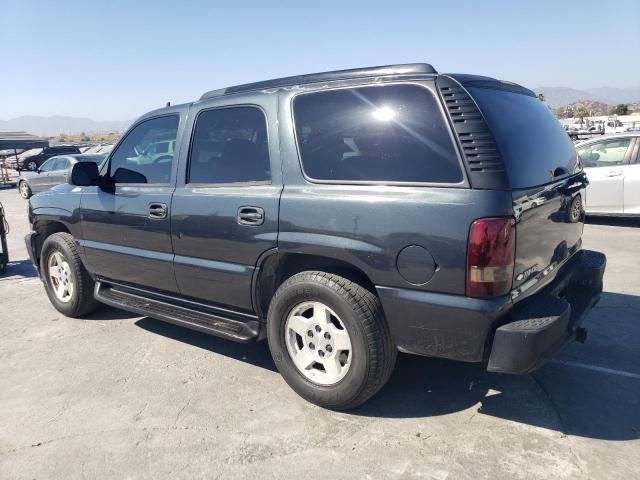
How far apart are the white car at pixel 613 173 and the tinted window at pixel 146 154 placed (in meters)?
7.40

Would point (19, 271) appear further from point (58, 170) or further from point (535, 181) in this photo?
point (58, 170)

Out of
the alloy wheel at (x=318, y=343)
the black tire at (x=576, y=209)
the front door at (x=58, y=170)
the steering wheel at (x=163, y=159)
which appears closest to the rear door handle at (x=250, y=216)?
the alloy wheel at (x=318, y=343)

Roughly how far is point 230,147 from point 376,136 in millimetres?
1203

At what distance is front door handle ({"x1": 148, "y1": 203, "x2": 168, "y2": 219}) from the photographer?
3.88 meters

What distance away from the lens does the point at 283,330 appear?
3.31m

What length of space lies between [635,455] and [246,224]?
8.23 feet

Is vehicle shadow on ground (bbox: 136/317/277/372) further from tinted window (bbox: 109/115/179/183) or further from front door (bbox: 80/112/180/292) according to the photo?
tinted window (bbox: 109/115/179/183)

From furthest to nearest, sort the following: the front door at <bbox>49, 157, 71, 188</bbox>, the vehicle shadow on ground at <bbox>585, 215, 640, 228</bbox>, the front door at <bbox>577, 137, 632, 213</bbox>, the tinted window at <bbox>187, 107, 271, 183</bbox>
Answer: the front door at <bbox>49, 157, 71, 188</bbox> < the vehicle shadow on ground at <bbox>585, 215, 640, 228</bbox> < the front door at <bbox>577, 137, 632, 213</bbox> < the tinted window at <bbox>187, 107, 271, 183</bbox>

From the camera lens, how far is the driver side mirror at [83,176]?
435 cm

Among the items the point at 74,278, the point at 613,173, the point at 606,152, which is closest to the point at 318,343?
the point at 74,278

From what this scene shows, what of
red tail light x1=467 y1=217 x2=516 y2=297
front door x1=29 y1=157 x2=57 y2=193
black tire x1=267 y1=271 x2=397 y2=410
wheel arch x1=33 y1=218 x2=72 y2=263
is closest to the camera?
red tail light x1=467 y1=217 x2=516 y2=297

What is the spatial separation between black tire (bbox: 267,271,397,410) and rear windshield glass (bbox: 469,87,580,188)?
1.04 metres

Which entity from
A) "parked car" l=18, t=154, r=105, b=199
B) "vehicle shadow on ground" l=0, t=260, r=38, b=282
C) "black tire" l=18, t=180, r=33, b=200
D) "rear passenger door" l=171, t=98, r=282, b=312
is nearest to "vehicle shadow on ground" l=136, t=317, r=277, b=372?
"rear passenger door" l=171, t=98, r=282, b=312

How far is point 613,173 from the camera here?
8.61 m
